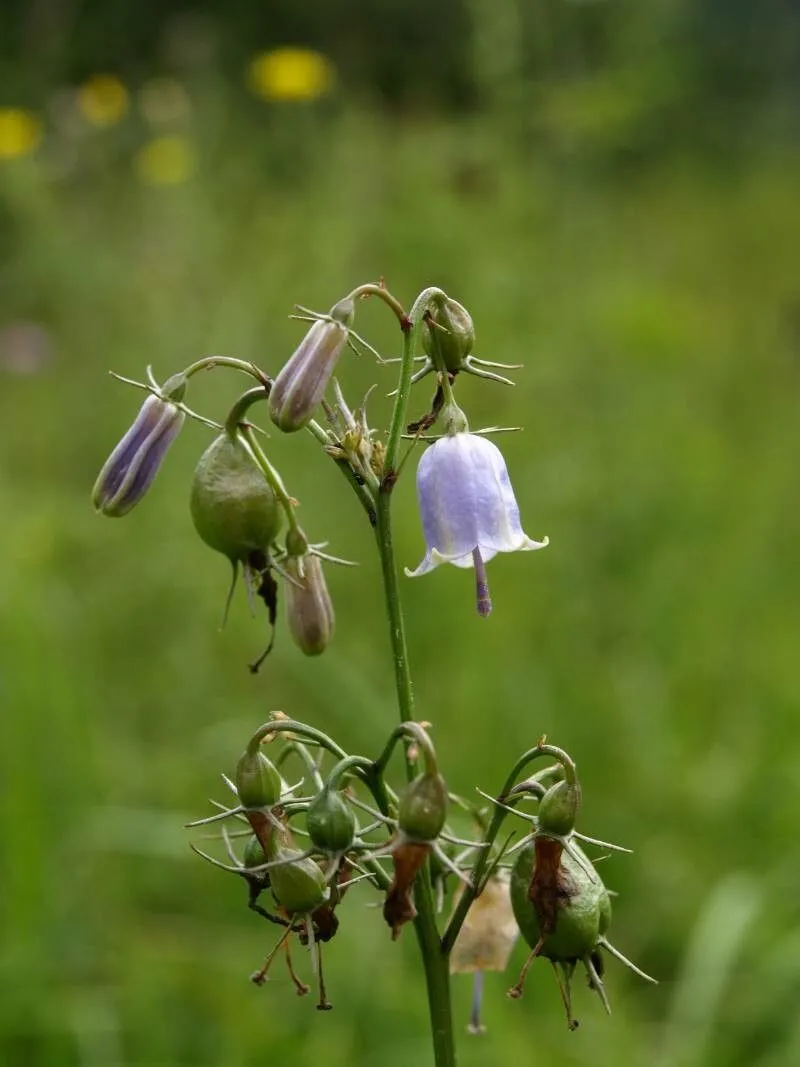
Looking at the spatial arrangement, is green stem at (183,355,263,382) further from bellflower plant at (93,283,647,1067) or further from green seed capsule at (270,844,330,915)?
green seed capsule at (270,844,330,915)

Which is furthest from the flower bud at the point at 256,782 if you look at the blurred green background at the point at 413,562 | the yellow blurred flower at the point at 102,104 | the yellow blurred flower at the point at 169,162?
the yellow blurred flower at the point at 102,104

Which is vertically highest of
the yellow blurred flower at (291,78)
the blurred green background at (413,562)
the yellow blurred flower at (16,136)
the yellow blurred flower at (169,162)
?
the yellow blurred flower at (291,78)

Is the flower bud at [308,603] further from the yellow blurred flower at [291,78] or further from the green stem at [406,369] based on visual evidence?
the yellow blurred flower at [291,78]

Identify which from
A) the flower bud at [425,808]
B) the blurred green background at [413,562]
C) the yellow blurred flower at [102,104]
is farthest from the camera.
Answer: the yellow blurred flower at [102,104]

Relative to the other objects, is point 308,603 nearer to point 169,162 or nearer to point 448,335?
point 448,335

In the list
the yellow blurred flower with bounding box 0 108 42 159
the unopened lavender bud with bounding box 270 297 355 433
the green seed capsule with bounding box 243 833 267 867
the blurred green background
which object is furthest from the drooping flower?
the yellow blurred flower with bounding box 0 108 42 159

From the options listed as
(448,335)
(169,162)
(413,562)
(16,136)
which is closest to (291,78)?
(169,162)

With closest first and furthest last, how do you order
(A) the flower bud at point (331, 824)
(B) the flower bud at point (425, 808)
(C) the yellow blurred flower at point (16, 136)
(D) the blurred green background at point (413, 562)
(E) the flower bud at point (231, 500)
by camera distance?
(B) the flower bud at point (425, 808), (A) the flower bud at point (331, 824), (E) the flower bud at point (231, 500), (D) the blurred green background at point (413, 562), (C) the yellow blurred flower at point (16, 136)

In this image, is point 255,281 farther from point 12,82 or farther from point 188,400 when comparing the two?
point 12,82
